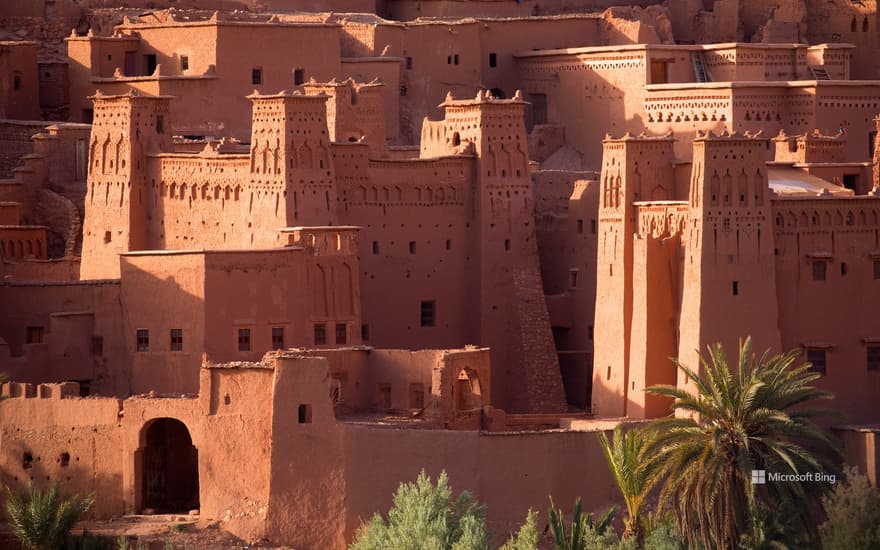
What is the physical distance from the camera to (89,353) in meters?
66.5

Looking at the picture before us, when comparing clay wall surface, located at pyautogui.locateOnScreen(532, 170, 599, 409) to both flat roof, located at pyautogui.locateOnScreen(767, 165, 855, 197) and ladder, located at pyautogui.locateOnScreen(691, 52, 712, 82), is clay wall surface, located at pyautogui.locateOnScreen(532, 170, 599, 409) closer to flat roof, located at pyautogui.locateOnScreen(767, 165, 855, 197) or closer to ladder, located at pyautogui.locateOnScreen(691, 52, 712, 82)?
flat roof, located at pyautogui.locateOnScreen(767, 165, 855, 197)

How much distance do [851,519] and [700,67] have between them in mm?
19661

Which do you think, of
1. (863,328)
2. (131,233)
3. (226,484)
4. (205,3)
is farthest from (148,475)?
(205,3)

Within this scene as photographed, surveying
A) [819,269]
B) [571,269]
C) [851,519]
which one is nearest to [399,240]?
[571,269]

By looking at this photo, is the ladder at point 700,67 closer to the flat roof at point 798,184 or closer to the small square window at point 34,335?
the flat roof at point 798,184

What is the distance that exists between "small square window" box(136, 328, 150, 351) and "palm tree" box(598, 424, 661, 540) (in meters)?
9.69

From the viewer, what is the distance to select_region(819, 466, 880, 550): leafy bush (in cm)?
5988

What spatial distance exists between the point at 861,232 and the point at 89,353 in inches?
570

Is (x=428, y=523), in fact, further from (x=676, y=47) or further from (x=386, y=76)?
(x=676, y=47)

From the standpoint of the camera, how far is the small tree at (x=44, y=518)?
6150cm

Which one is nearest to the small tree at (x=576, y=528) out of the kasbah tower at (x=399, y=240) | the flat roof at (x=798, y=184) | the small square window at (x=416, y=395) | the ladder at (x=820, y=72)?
the kasbah tower at (x=399, y=240)

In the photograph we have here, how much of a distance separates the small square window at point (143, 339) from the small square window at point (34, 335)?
2.04 meters

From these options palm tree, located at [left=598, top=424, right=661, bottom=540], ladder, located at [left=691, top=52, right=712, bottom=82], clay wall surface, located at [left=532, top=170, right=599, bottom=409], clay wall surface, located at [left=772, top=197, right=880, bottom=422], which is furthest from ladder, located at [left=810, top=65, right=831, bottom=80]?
palm tree, located at [left=598, top=424, right=661, bottom=540]

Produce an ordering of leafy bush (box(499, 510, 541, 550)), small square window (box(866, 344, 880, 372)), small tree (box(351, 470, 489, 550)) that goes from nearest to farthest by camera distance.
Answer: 1. leafy bush (box(499, 510, 541, 550))
2. small tree (box(351, 470, 489, 550))
3. small square window (box(866, 344, 880, 372))
